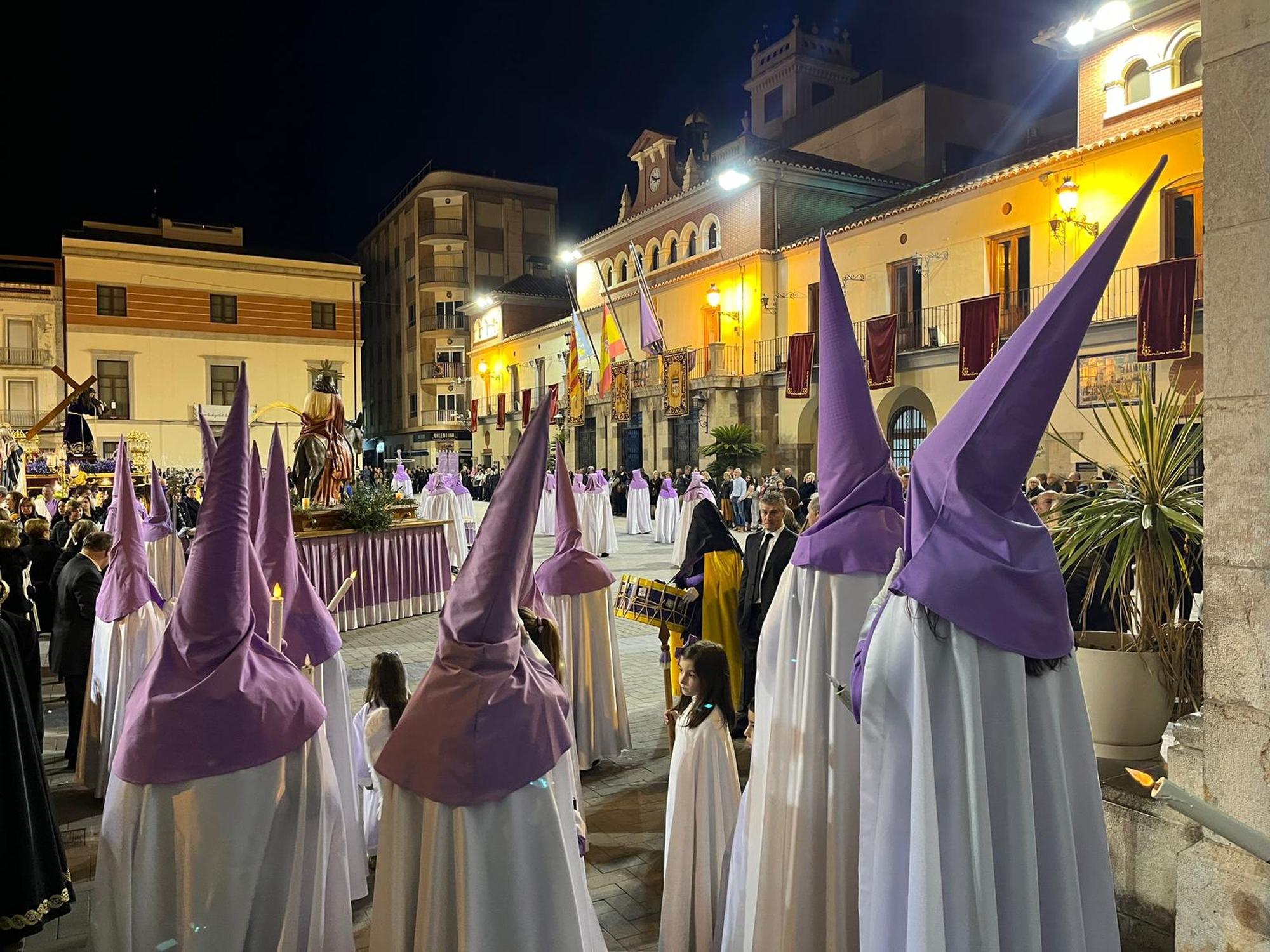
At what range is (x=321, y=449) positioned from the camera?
11.6 meters

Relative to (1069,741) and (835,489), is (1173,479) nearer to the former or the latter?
(835,489)

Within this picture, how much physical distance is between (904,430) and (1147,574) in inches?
776

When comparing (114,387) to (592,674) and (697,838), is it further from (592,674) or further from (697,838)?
(697,838)

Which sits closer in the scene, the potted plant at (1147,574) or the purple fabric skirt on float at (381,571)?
the potted plant at (1147,574)

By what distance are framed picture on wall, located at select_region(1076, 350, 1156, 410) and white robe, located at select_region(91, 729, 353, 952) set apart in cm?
1710

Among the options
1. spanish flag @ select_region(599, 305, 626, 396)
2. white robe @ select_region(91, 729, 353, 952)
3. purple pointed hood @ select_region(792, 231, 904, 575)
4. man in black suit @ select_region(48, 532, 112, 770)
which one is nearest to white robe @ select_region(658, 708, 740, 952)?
purple pointed hood @ select_region(792, 231, 904, 575)

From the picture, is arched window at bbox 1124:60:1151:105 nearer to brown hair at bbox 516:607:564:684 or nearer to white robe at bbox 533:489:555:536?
white robe at bbox 533:489:555:536

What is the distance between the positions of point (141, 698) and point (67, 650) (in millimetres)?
3852

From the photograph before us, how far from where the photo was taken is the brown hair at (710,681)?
353cm

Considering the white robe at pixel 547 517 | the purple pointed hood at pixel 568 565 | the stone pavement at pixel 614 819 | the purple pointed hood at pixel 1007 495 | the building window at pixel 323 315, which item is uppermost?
the building window at pixel 323 315

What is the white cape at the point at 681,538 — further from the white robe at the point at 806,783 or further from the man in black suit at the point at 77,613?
the white robe at the point at 806,783

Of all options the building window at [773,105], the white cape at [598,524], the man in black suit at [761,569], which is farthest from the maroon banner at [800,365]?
the building window at [773,105]

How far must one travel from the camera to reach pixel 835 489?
3.07 m

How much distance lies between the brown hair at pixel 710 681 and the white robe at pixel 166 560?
689 cm
